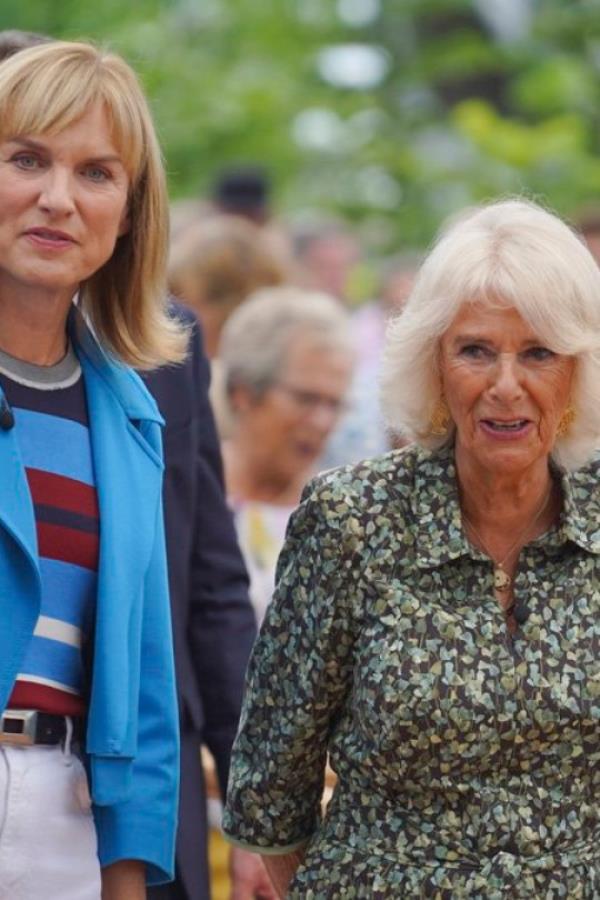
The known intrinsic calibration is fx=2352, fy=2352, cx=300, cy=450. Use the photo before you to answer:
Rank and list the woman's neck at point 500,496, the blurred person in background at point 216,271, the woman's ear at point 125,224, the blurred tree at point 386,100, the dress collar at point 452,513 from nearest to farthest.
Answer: the dress collar at point 452,513 < the woman's neck at point 500,496 < the woman's ear at point 125,224 < the blurred person in background at point 216,271 < the blurred tree at point 386,100

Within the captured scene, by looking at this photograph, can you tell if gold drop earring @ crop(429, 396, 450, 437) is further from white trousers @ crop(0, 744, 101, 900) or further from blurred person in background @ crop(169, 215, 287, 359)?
blurred person in background @ crop(169, 215, 287, 359)

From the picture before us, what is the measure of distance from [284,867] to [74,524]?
83cm

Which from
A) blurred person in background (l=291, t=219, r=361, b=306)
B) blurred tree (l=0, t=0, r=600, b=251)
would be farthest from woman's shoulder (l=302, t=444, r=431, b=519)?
blurred tree (l=0, t=0, r=600, b=251)

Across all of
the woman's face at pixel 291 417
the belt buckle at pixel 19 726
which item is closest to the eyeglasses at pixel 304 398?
the woman's face at pixel 291 417

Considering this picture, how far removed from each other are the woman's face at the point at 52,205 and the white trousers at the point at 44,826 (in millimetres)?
873

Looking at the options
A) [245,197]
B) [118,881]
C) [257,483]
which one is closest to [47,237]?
[118,881]

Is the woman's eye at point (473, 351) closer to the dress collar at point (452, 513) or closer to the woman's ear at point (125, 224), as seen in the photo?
the dress collar at point (452, 513)

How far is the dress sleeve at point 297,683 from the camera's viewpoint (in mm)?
4383

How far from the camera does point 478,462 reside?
4.46m

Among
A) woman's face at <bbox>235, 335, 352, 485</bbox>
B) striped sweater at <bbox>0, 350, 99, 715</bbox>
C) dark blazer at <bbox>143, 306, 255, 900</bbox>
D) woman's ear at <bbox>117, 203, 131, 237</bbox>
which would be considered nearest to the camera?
striped sweater at <bbox>0, 350, 99, 715</bbox>

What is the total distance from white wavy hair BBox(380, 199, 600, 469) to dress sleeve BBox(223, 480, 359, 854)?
0.95 ft

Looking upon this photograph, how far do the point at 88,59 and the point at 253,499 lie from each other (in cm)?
321

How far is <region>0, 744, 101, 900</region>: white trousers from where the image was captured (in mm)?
4180

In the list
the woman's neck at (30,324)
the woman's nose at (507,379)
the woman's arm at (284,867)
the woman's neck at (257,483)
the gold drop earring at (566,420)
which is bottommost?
the woman's arm at (284,867)
